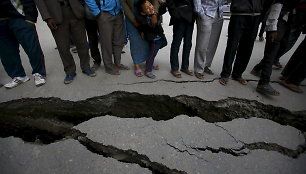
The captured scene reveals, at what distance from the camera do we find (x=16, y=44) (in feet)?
7.98

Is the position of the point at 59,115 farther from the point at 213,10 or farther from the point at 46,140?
the point at 213,10

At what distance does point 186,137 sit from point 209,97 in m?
0.81

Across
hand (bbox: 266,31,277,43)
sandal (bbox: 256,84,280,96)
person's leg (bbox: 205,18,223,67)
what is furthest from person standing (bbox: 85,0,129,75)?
sandal (bbox: 256,84,280,96)

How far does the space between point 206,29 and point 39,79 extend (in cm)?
253

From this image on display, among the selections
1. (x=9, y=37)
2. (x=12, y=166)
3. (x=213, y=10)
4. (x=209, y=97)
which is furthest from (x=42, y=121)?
(x=213, y=10)

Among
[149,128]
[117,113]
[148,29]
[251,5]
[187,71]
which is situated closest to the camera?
[149,128]

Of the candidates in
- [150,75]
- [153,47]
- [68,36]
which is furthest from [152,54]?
[68,36]

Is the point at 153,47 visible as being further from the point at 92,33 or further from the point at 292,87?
the point at 292,87

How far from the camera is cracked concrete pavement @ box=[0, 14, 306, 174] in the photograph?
1.46 m

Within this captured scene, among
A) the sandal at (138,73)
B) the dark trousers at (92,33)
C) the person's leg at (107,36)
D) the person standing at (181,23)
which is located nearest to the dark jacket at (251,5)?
the person standing at (181,23)

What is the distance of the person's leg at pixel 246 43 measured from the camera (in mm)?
2225

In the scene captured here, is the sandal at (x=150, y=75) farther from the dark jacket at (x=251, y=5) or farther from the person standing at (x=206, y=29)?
the dark jacket at (x=251, y=5)

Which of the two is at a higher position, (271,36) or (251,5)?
(251,5)

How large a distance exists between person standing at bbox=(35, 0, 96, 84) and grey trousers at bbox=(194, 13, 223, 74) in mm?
1672
